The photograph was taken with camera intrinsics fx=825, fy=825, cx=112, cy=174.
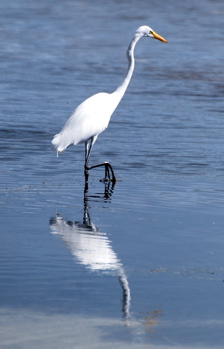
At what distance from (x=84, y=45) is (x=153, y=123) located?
12545mm

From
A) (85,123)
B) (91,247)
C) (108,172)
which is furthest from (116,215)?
(85,123)

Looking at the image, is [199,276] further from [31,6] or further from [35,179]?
[31,6]

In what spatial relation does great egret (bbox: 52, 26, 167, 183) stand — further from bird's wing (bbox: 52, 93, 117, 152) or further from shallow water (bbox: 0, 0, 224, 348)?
shallow water (bbox: 0, 0, 224, 348)

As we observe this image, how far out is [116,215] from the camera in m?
8.43

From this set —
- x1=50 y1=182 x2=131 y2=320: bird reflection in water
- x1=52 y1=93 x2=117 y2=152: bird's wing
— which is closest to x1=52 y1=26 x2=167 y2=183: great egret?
x1=52 y1=93 x2=117 y2=152: bird's wing

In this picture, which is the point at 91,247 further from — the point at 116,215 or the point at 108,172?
the point at 108,172

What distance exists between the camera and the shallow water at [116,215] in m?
5.43

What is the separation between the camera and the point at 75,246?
7102 millimetres

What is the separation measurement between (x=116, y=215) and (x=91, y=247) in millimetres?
1408

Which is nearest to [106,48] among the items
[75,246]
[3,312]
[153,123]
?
[153,123]

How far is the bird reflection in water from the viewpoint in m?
6.31

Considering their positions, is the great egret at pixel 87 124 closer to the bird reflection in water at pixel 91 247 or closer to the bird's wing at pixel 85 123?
the bird's wing at pixel 85 123

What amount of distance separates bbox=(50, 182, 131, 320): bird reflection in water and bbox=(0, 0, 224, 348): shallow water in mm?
15

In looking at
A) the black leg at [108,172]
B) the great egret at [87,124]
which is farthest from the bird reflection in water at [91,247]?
the great egret at [87,124]
